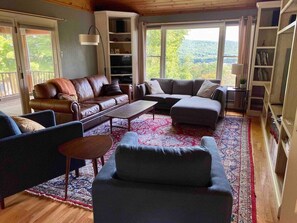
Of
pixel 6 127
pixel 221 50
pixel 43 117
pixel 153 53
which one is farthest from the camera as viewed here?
pixel 153 53

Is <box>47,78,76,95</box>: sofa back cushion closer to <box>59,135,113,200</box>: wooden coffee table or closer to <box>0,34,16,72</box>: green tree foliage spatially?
<box>0,34,16,72</box>: green tree foliage

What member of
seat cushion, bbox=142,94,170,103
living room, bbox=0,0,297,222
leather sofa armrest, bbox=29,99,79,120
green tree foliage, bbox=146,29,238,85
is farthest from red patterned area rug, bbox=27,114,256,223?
green tree foliage, bbox=146,29,238,85

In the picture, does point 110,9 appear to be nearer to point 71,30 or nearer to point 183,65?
point 71,30

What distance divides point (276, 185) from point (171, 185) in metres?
1.51

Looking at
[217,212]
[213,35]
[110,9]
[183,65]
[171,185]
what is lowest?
[217,212]

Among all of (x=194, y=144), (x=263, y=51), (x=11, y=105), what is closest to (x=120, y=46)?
(x=11, y=105)

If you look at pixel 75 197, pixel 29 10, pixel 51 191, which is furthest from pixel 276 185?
pixel 29 10

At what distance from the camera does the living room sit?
6.89 feet

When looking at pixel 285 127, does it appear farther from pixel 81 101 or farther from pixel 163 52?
pixel 163 52

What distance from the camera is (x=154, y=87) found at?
546cm

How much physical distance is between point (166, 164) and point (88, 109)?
2939mm

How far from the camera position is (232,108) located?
5.52 m

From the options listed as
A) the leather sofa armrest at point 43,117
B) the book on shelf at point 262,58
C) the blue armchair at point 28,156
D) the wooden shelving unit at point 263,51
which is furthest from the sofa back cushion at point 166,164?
the book on shelf at point 262,58

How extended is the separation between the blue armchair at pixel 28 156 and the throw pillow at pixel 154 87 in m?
3.29
